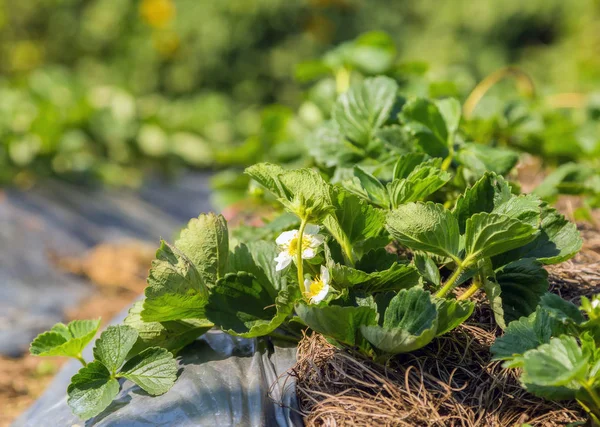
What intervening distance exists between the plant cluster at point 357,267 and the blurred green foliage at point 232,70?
0.81 metres

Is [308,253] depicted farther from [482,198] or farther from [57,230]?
[57,230]

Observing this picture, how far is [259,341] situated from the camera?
1.21 meters

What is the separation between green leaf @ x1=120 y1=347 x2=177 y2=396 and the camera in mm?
1054

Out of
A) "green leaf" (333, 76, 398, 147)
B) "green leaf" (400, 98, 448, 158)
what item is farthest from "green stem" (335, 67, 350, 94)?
"green leaf" (400, 98, 448, 158)

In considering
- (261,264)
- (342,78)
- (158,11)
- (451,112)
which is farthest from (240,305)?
(158,11)

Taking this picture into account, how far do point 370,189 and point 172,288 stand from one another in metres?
0.40

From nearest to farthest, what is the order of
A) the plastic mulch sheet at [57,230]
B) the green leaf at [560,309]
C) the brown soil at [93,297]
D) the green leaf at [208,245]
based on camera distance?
the green leaf at [560,309] → the green leaf at [208,245] → the brown soil at [93,297] → the plastic mulch sheet at [57,230]

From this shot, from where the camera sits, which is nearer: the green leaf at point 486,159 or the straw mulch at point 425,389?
the straw mulch at point 425,389

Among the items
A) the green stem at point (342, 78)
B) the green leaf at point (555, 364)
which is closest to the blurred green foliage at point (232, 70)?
the green stem at point (342, 78)

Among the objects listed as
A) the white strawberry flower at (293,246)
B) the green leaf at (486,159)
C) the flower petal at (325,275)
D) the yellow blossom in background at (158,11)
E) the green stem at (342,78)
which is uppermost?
the yellow blossom in background at (158,11)

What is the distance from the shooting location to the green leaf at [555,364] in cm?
83

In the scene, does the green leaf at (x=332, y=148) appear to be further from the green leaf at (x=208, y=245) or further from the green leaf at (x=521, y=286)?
the green leaf at (x=521, y=286)

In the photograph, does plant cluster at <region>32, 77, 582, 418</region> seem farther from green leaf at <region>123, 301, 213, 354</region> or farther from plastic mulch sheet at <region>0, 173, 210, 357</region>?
plastic mulch sheet at <region>0, 173, 210, 357</region>

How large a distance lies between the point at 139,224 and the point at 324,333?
3.31 m
